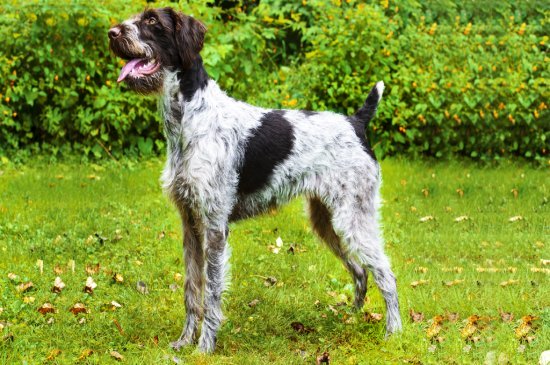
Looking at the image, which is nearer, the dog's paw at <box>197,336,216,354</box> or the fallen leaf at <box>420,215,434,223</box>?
the dog's paw at <box>197,336,216,354</box>

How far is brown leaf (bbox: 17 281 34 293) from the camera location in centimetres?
564

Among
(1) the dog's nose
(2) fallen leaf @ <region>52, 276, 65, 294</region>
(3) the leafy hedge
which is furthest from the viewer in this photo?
(3) the leafy hedge

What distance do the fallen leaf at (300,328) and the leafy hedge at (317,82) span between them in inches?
189

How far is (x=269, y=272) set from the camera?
6336mm

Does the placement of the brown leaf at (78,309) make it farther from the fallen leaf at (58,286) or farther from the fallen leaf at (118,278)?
the fallen leaf at (118,278)

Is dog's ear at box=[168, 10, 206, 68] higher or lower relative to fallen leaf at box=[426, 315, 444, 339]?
higher

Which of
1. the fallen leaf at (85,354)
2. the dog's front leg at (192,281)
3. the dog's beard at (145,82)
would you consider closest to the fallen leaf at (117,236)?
the dog's front leg at (192,281)

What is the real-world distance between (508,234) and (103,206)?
13.8ft

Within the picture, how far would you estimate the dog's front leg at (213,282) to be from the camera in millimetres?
4875

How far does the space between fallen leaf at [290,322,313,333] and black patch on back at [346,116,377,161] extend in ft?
4.28

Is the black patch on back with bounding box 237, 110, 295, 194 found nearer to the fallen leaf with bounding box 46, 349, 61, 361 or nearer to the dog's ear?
the dog's ear

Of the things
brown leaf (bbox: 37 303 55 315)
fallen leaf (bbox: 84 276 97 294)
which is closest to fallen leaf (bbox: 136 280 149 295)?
fallen leaf (bbox: 84 276 97 294)

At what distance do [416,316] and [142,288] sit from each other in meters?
2.13

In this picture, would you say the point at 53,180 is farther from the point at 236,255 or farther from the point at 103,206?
the point at 236,255
